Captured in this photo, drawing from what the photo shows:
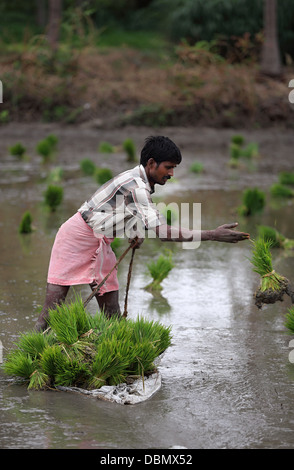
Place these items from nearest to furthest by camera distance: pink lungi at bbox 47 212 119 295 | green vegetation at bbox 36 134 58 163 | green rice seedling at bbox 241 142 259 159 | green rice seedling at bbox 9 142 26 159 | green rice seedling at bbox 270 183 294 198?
pink lungi at bbox 47 212 119 295 < green rice seedling at bbox 270 183 294 198 < green vegetation at bbox 36 134 58 163 < green rice seedling at bbox 9 142 26 159 < green rice seedling at bbox 241 142 259 159

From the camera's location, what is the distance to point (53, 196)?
9.09 metres

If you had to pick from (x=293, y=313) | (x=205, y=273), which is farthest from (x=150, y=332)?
(x=205, y=273)

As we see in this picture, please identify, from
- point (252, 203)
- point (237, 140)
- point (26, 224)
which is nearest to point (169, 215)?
point (26, 224)

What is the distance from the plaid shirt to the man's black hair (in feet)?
0.32

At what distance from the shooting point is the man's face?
4.32 metres

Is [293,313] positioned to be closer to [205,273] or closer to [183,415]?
[183,415]

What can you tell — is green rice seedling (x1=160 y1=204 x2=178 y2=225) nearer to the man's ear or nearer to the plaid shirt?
the plaid shirt

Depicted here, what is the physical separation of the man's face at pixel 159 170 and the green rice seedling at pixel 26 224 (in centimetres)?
383

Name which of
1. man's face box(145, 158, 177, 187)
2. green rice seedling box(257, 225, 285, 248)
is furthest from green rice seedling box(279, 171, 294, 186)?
man's face box(145, 158, 177, 187)

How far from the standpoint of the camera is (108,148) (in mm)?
14148

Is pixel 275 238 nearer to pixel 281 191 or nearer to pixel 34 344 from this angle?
pixel 281 191

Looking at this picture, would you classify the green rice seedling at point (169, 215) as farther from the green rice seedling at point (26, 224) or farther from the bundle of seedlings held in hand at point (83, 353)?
the bundle of seedlings held in hand at point (83, 353)

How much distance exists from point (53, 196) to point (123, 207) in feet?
15.7

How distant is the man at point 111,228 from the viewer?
13.8 feet
